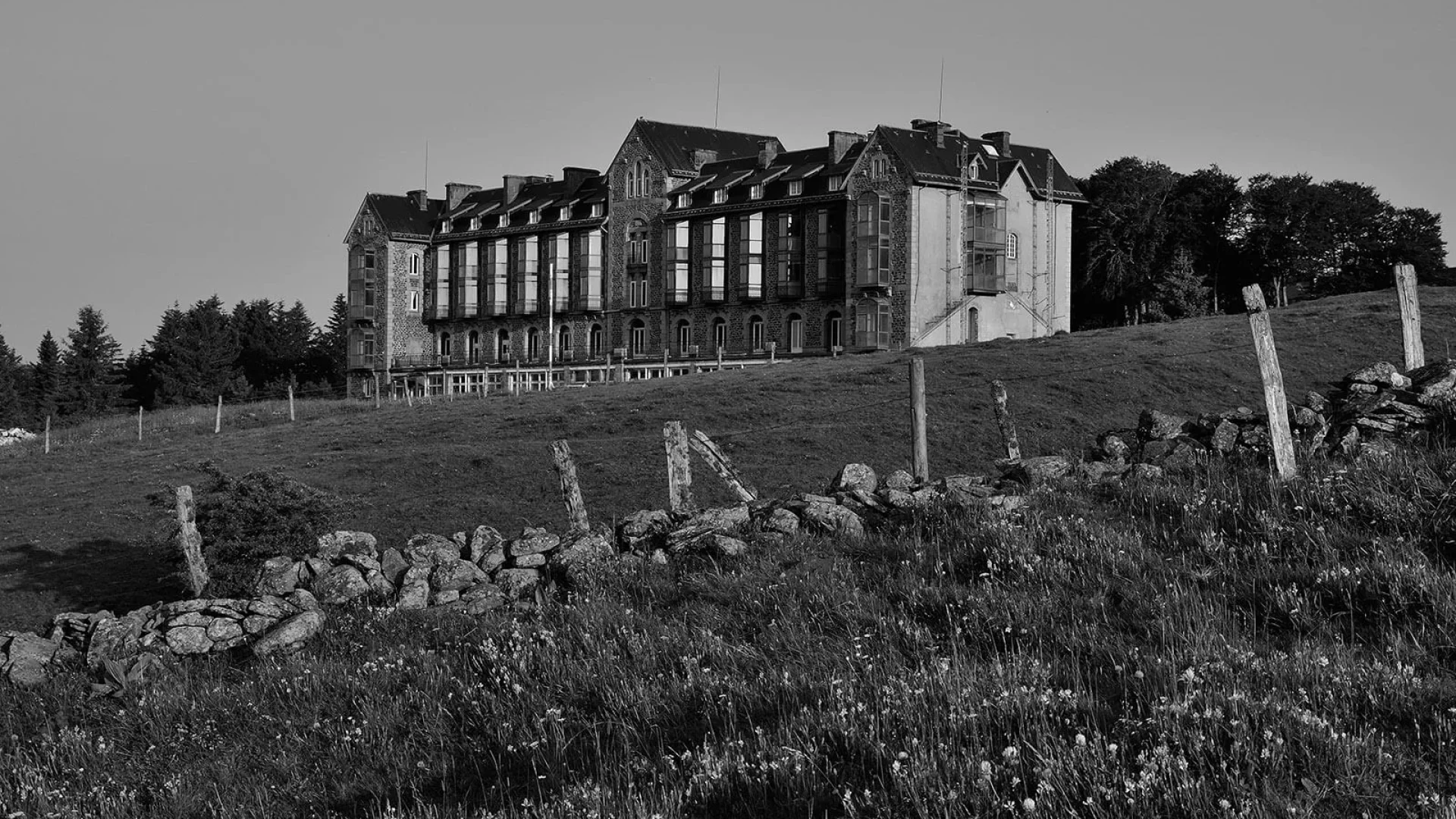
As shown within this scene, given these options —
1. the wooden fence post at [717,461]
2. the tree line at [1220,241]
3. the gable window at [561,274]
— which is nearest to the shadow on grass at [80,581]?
the wooden fence post at [717,461]

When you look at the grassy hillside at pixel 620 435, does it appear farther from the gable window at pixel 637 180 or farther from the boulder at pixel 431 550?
the gable window at pixel 637 180

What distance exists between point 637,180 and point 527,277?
1278 cm

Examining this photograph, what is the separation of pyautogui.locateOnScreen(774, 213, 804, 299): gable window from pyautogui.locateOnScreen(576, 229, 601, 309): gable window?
17.0m

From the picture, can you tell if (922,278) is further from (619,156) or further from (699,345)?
(619,156)

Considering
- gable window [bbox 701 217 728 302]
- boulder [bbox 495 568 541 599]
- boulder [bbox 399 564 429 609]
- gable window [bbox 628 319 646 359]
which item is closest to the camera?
boulder [bbox 399 564 429 609]

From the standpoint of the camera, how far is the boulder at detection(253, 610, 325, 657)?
12.8 m

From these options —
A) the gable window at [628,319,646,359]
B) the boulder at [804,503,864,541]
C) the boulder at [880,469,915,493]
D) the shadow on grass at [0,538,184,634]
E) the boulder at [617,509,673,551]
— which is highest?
the gable window at [628,319,646,359]

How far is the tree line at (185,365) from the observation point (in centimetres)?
13758

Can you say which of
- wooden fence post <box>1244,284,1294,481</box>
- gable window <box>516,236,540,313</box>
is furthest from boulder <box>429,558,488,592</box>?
gable window <box>516,236,540,313</box>

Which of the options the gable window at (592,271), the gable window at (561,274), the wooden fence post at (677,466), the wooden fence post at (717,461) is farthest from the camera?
the gable window at (561,274)

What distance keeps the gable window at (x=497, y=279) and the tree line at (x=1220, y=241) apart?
44.6m

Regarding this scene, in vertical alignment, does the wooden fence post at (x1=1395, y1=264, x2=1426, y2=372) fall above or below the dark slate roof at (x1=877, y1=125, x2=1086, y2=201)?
below

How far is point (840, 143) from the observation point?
92.8 m

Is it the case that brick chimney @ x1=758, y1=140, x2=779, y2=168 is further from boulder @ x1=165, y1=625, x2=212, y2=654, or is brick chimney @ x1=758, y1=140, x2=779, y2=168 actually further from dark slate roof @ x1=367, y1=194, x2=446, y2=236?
boulder @ x1=165, y1=625, x2=212, y2=654
